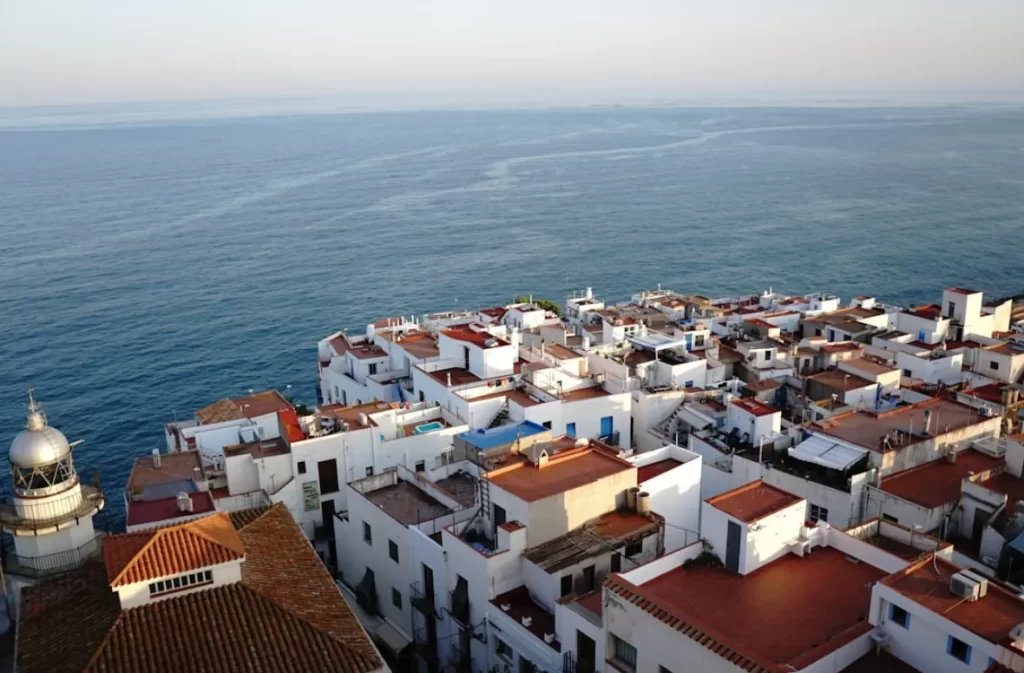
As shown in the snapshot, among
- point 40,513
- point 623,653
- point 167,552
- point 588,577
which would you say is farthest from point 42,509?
point 623,653

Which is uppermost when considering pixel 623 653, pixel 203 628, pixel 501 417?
pixel 203 628

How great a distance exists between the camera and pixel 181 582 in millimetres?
20203

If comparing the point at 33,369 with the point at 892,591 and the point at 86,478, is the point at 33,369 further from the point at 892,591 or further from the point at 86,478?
the point at 892,591

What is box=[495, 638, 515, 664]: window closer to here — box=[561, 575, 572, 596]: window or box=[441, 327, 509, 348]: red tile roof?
box=[561, 575, 572, 596]: window

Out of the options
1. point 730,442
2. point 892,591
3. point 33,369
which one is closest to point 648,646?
point 892,591

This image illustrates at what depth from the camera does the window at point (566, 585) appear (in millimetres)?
22969

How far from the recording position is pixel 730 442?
117 feet

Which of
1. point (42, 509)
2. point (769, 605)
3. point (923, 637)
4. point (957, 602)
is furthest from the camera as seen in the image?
point (42, 509)

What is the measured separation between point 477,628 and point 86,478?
116 ft

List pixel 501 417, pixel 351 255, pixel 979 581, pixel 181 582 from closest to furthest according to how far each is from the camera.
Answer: pixel 979 581, pixel 181 582, pixel 501 417, pixel 351 255

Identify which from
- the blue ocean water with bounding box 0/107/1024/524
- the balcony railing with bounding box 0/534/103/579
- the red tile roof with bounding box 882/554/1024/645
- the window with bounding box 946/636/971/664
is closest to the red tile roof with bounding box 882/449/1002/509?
the red tile roof with bounding box 882/554/1024/645

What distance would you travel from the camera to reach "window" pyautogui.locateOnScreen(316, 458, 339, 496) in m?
35.2

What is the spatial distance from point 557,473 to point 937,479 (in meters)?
13.6

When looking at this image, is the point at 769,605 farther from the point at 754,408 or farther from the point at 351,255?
the point at 351,255
